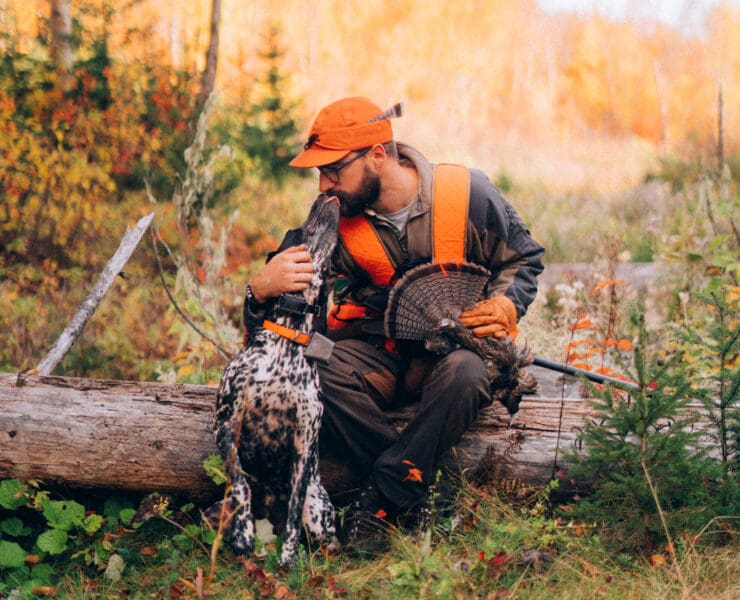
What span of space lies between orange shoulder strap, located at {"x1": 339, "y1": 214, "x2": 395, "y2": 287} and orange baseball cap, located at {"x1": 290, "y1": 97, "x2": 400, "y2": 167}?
36 cm

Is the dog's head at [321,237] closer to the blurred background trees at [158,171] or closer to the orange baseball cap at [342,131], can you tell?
the orange baseball cap at [342,131]

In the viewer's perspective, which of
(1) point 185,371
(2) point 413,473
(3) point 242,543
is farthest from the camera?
(1) point 185,371

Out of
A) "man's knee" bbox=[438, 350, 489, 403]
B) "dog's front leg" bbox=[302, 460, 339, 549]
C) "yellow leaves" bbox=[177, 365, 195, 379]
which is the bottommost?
"dog's front leg" bbox=[302, 460, 339, 549]

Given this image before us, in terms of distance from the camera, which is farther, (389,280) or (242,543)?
(389,280)

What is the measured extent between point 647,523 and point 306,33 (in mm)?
37152

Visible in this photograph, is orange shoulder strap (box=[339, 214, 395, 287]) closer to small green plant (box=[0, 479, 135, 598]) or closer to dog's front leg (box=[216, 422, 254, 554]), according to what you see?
dog's front leg (box=[216, 422, 254, 554])

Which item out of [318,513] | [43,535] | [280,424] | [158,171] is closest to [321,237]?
[280,424]

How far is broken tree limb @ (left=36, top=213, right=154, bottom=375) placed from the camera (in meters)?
4.79

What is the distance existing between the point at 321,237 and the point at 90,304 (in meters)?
1.90

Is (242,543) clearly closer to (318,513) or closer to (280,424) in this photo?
(318,513)

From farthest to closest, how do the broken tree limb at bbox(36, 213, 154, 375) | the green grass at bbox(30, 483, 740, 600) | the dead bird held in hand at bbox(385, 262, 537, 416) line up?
the broken tree limb at bbox(36, 213, 154, 375) < the dead bird held in hand at bbox(385, 262, 537, 416) < the green grass at bbox(30, 483, 740, 600)

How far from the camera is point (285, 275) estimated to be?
3.56m

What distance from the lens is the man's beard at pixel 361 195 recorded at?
3.86 meters

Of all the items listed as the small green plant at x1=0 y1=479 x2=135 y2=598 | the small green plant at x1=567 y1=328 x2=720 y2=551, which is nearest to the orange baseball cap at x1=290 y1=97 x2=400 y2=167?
the small green plant at x1=567 y1=328 x2=720 y2=551
